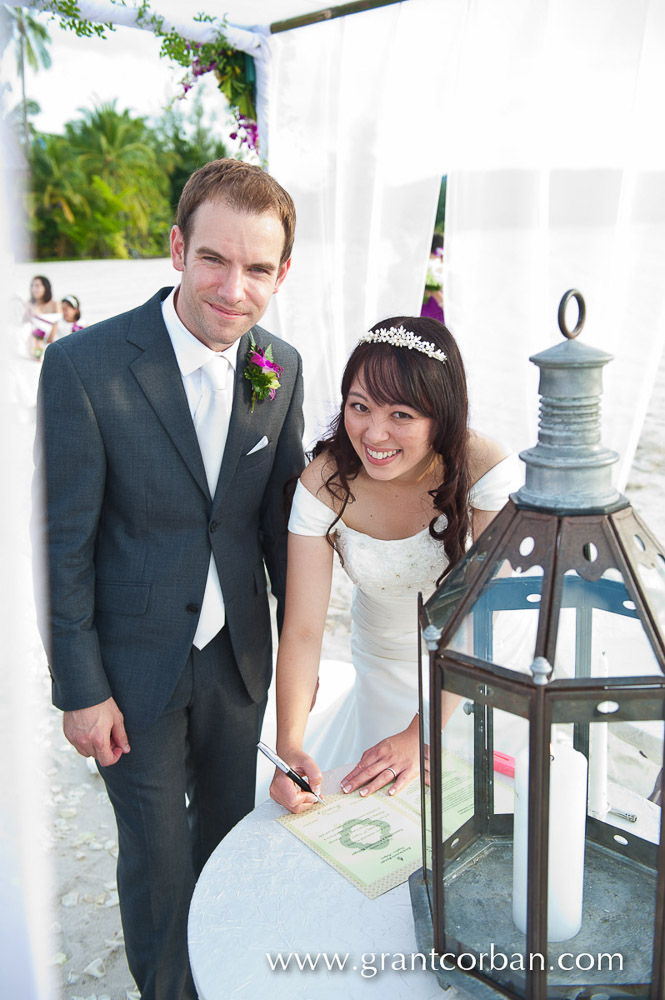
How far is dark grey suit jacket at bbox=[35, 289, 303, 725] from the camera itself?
5.77ft

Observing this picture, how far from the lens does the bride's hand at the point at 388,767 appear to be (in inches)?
63.0

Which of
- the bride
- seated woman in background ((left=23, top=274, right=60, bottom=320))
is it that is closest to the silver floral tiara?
the bride

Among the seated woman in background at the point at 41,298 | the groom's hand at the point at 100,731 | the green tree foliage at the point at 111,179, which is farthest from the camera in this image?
the green tree foliage at the point at 111,179

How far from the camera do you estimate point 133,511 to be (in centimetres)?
183

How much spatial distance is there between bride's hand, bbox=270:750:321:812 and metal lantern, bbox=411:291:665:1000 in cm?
39

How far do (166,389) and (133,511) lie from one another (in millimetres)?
282

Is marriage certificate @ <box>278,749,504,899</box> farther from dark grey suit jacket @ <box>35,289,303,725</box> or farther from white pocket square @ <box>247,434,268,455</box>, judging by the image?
white pocket square @ <box>247,434,268,455</box>

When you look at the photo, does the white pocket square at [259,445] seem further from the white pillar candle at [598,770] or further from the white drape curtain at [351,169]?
the white drape curtain at [351,169]

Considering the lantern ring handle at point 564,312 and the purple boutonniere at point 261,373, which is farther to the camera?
the purple boutonniere at point 261,373

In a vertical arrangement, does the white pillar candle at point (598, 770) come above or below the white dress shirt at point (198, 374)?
below

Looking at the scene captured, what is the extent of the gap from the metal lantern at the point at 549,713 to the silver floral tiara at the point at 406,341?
0.78 metres

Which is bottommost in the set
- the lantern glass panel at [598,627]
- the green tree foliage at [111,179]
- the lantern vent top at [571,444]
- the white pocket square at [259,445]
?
the lantern glass panel at [598,627]

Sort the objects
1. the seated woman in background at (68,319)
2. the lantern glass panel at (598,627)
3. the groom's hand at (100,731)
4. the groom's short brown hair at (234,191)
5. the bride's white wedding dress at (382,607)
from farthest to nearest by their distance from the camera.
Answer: the seated woman in background at (68,319) → the bride's white wedding dress at (382,607) → the groom's hand at (100,731) → the groom's short brown hair at (234,191) → the lantern glass panel at (598,627)

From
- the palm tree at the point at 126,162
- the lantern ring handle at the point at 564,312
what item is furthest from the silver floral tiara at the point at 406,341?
the palm tree at the point at 126,162
